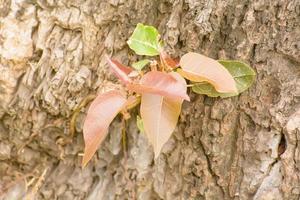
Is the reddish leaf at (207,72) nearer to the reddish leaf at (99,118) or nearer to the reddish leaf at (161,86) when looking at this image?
the reddish leaf at (161,86)

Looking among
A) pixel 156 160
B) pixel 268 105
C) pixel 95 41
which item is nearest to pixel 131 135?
pixel 156 160

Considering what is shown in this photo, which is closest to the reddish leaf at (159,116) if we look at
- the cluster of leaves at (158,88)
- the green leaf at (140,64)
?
the cluster of leaves at (158,88)

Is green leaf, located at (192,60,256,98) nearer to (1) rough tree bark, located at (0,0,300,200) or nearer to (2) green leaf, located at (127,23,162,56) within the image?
(1) rough tree bark, located at (0,0,300,200)

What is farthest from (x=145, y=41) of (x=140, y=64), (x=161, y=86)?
(x=161, y=86)

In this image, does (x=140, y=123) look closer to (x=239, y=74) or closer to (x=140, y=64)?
(x=140, y=64)

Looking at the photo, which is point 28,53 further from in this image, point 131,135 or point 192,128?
point 192,128
